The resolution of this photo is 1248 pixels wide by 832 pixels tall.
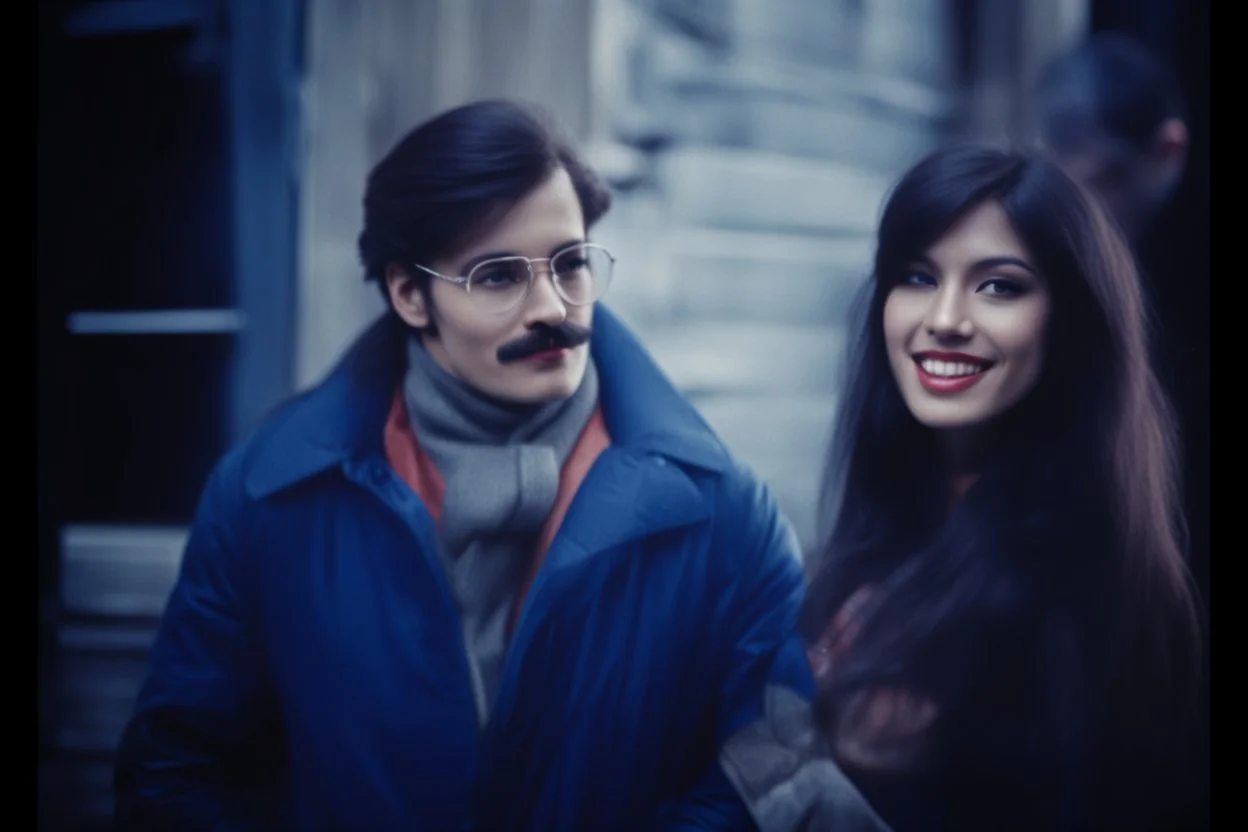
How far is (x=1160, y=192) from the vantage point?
165 cm

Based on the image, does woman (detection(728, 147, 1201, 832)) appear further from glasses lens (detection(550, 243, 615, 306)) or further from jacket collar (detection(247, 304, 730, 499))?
glasses lens (detection(550, 243, 615, 306))

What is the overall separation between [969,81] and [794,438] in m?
0.67

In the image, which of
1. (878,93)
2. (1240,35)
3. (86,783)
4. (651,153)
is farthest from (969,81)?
(86,783)

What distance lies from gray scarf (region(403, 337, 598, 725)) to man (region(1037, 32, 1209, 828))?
30.4 inches

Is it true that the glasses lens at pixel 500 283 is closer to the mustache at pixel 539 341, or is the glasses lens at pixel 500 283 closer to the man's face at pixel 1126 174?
the mustache at pixel 539 341

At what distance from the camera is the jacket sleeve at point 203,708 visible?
158cm

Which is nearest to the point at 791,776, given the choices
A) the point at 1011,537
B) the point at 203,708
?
the point at 1011,537

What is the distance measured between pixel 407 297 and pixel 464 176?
191 millimetres

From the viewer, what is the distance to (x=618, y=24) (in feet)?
5.88

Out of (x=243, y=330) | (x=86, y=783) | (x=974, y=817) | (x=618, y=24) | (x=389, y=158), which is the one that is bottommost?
(x=86, y=783)

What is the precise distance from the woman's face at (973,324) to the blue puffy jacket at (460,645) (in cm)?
29

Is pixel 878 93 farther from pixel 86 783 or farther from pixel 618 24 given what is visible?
pixel 86 783

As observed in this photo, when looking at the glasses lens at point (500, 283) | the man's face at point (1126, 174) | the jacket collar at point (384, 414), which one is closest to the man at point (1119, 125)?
the man's face at point (1126, 174)

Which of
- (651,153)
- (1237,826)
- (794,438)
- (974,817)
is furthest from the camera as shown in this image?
(651,153)
